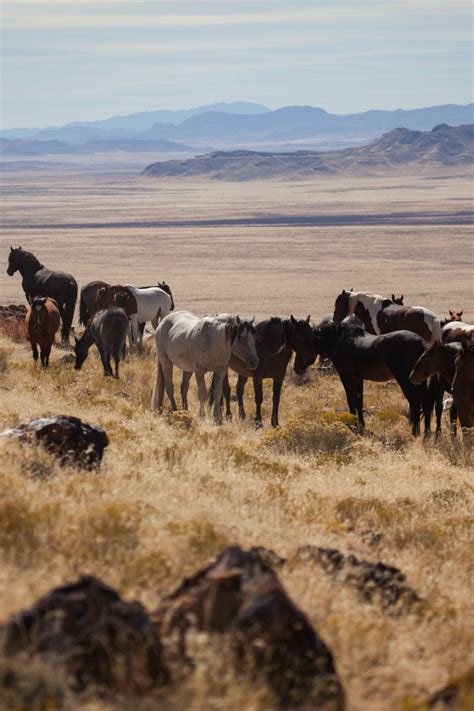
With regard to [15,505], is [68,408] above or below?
below

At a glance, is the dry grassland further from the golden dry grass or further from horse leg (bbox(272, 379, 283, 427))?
horse leg (bbox(272, 379, 283, 427))

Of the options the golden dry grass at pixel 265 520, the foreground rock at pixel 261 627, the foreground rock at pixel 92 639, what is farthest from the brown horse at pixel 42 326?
the foreground rock at pixel 92 639

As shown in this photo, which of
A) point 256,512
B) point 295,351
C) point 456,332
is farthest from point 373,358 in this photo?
point 256,512

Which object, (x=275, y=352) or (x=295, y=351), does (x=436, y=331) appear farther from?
(x=275, y=352)

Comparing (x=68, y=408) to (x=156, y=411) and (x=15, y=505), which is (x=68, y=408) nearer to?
(x=156, y=411)

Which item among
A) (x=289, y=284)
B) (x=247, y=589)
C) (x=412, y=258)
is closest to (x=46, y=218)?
(x=412, y=258)

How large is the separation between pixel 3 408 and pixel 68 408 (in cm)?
140

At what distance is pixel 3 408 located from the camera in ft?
40.0

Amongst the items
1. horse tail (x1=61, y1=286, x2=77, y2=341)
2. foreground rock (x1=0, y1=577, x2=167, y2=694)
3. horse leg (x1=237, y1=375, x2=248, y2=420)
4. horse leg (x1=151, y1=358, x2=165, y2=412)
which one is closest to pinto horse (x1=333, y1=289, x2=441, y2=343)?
horse leg (x1=237, y1=375, x2=248, y2=420)

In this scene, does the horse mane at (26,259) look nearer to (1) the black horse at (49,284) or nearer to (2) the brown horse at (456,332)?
(1) the black horse at (49,284)

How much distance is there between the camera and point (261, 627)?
4.74 metres

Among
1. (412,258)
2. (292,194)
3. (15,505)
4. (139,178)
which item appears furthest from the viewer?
(139,178)

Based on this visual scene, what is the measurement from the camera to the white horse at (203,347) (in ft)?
46.3

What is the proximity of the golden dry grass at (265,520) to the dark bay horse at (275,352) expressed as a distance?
1.06m
